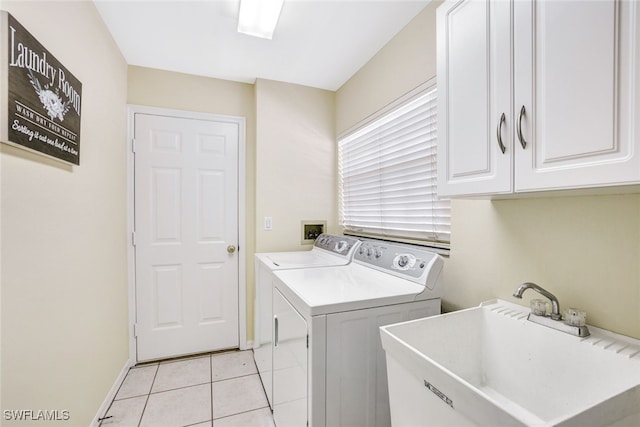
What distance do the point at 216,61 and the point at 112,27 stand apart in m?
0.68

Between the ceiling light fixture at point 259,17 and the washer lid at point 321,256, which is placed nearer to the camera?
the ceiling light fixture at point 259,17

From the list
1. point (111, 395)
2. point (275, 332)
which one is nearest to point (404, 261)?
point (275, 332)

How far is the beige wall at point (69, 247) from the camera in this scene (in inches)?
40.6

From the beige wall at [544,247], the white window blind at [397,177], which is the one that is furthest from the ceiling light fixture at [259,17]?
the white window blind at [397,177]

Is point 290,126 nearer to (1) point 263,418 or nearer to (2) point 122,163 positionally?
(2) point 122,163

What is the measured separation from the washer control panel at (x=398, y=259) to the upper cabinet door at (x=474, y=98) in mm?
Answer: 413

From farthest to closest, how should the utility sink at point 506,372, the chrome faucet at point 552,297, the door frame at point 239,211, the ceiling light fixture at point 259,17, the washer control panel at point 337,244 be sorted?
1. the door frame at point 239,211
2. the washer control panel at point 337,244
3. the ceiling light fixture at point 259,17
4. the chrome faucet at point 552,297
5. the utility sink at point 506,372

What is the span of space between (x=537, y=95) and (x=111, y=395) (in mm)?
2802

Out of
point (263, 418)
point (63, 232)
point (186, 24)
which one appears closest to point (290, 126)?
point (186, 24)

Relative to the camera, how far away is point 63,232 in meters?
1.34

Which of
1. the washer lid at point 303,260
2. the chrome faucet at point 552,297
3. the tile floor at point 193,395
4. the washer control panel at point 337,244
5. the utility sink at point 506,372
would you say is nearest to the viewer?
the utility sink at point 506,372

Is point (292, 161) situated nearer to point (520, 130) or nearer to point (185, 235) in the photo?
point (185, 235)

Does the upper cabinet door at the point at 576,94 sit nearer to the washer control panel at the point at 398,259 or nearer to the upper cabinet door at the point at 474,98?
the upper cabinet door at the point at 474,98

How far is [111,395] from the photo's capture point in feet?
6.28
